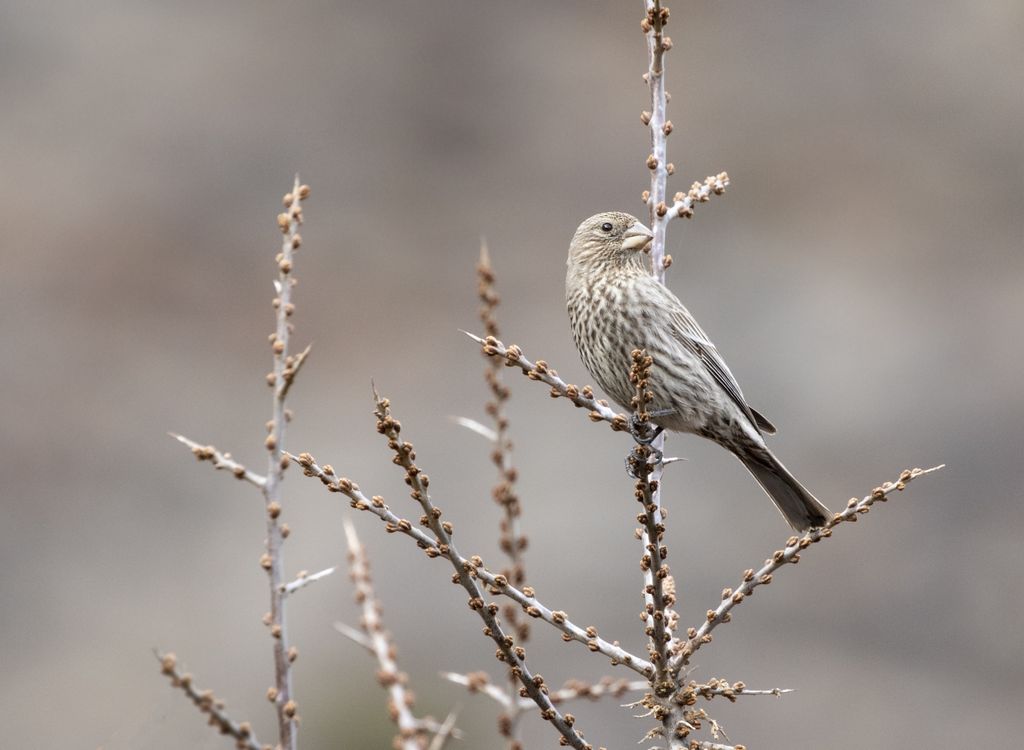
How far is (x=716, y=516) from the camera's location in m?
16.3

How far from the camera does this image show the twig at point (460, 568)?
257 cm

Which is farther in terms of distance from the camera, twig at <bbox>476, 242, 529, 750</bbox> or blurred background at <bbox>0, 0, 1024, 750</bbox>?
blurred background at <bbox>0, 0, 1024, 750</bbox>

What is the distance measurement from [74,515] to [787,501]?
14.1 meters

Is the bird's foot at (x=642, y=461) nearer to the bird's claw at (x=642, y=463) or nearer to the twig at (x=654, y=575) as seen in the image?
the bird's claw at (x=642, y=463)

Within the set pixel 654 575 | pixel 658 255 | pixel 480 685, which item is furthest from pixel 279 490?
pixel 658 255

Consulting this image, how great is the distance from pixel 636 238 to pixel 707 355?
1.80 feet

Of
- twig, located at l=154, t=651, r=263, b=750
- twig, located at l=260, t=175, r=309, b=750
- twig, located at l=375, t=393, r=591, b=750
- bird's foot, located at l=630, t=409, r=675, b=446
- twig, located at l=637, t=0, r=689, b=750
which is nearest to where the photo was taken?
twig, located at l=154, t=651, r=263, b=750

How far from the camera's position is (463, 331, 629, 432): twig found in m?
3.15

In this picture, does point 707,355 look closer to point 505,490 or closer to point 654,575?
point 505,490

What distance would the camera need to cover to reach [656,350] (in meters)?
5.05

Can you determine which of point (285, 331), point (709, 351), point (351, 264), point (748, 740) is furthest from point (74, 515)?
point (285, 331)

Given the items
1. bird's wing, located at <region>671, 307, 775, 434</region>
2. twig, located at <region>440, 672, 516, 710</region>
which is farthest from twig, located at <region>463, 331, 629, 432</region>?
bird's wing, located at <region>671, 307, 775, 434</region>

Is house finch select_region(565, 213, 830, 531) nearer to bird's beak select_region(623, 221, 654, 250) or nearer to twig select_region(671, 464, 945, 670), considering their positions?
bird's beak select_region(623, 221, 654, 250)

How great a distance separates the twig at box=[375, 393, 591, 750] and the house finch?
6.89ft
